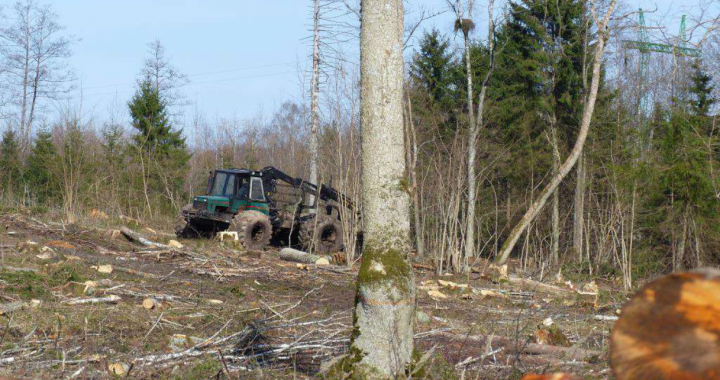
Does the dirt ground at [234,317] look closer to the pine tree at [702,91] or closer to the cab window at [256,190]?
the cab window at [256,190]

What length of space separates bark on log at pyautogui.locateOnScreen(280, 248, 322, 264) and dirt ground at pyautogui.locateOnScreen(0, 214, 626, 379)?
2.32 ft

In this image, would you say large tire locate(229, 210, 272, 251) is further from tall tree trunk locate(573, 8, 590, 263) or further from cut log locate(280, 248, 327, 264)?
tall tree trunk locate(573, 8, 590, 263)

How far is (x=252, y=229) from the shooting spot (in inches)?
577

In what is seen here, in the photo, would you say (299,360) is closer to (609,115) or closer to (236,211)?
(236,211)

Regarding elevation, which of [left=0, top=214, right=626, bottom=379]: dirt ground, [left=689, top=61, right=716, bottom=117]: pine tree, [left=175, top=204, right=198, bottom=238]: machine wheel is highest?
[left=689, top=61, right=716, bottom=117]: pine tree

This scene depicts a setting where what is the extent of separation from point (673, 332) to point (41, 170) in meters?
24.9

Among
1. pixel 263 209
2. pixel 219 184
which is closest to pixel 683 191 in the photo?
pixel 263 209

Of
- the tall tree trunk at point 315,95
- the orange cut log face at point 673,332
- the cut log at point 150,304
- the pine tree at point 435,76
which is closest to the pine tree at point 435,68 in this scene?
the pine tree at point 435,76

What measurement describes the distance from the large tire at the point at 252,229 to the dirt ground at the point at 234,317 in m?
1.35

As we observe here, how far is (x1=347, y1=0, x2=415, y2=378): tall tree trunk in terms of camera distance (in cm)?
386

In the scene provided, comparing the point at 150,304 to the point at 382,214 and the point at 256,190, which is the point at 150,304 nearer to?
the point at 382,214

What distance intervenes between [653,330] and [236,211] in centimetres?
1408

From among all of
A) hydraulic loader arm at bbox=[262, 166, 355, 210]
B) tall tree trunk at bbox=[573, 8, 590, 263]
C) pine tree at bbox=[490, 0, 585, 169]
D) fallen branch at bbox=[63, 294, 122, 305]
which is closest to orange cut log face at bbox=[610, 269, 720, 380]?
fallen branch at bbox=[63, 294, 122, 305]

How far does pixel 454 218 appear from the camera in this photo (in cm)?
1120
